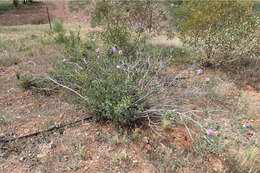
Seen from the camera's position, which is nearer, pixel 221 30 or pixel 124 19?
pixel 221 30

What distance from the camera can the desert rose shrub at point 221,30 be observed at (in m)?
4.00

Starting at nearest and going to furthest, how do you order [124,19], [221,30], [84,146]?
[84,146] < [221,30] < [124,19]

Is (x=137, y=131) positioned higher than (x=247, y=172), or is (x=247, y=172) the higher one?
(x=137, y=131)

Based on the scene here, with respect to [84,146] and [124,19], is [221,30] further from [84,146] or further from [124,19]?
[84,146]

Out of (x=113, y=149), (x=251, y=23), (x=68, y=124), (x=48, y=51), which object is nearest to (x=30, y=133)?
(x=68, y=124)

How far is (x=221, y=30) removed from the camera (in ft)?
14.2

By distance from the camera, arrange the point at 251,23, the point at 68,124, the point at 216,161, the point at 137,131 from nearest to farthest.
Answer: the point at 216,161
the point at 137,131
the point at 68,124
the point at 251,23

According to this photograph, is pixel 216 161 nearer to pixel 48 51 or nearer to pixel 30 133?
pixel 30 133

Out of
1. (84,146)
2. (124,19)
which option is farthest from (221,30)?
(84,146)

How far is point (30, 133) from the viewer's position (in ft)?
7.53

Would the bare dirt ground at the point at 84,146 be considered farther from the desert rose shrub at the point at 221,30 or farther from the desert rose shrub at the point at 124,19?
the desert rose shrub at the point at 124,19

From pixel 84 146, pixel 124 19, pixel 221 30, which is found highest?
pixel 124 19

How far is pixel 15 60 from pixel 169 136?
4300mm

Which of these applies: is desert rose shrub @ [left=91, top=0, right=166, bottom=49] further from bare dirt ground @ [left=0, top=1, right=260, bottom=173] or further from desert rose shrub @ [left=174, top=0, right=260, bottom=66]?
bare dirt ground @ [left=0, top=1, right=260, bottom=173]
